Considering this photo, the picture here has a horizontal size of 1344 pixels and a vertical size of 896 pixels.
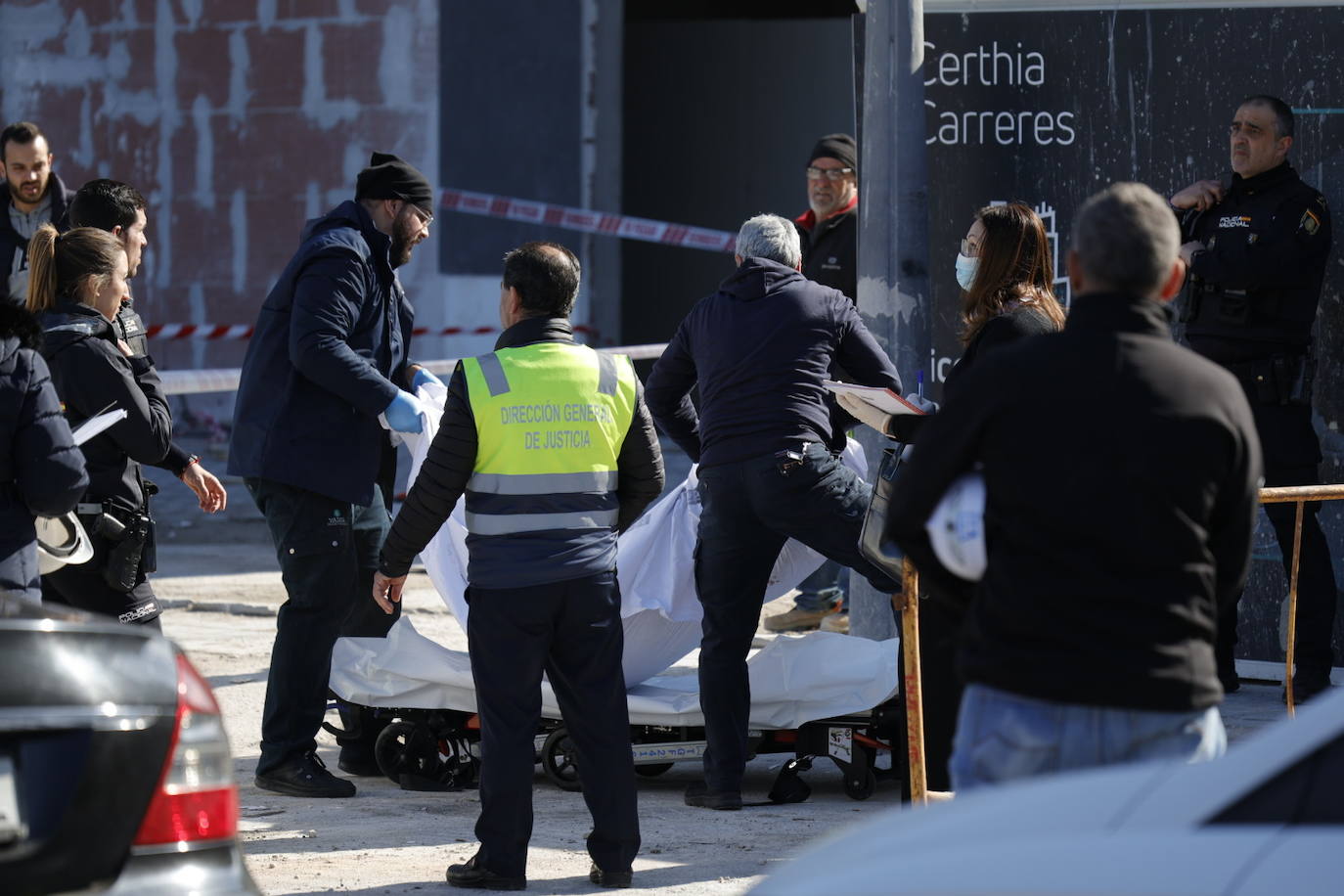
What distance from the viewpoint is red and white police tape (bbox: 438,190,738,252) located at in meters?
16.3

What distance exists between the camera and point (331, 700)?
7.77m

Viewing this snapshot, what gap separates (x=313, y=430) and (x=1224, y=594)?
141 inches

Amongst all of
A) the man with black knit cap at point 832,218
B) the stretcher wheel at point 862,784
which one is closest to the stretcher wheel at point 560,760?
the stretcher wheel at point 862,784

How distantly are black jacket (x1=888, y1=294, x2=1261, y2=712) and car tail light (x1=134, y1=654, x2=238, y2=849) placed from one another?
4.54 feet

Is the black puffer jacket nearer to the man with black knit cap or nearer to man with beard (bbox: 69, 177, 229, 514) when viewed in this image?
man with beard (bbox: 69, 177, 229, 514)

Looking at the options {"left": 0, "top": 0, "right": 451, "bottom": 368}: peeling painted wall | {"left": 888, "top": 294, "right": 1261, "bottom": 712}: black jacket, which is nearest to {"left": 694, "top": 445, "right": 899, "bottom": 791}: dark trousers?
{"left": 888, "top": 294, "right": 1261, "bottom": 712}: black jacket

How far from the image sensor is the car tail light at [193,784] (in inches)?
134

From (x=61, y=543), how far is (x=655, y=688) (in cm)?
227

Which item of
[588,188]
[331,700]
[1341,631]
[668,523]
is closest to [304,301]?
[668,523]

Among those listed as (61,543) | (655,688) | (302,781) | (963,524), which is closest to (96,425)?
(61,543)

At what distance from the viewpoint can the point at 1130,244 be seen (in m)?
3.27

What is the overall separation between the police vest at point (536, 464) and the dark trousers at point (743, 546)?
97cm

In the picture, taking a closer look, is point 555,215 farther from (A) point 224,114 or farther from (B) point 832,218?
(B) point 832,218

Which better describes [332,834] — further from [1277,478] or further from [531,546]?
[1277,478]
